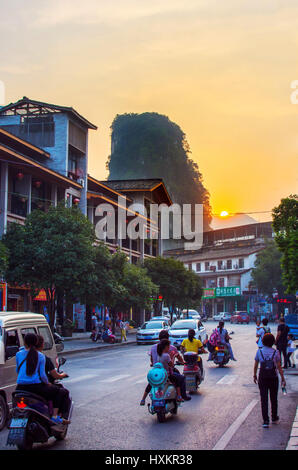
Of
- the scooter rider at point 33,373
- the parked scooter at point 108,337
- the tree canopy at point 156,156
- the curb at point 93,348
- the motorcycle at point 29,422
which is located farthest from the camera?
the tree canopy at point 156,156

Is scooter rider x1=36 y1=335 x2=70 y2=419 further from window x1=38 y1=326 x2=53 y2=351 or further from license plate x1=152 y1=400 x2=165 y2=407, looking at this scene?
window x1=38 y1=326 x2=53 y2=351

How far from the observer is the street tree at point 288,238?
1348 inches

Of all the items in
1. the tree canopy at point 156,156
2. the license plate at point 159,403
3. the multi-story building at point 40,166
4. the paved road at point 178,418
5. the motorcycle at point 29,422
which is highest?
the tree canopy at point 156,156

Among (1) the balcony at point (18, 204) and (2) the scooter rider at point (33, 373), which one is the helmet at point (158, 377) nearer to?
(2) the scooter rider at point (33, 373)

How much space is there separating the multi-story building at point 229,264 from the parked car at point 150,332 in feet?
194

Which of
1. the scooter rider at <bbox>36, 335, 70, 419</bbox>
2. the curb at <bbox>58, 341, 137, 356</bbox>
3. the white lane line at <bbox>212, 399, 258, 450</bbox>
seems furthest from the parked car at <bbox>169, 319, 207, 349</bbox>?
the scooter rider at <bbox>36, 335, 70, 419</bbox>

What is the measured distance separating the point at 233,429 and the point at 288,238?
2694 centimetres

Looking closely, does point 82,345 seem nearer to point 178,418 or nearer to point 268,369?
point 178,418

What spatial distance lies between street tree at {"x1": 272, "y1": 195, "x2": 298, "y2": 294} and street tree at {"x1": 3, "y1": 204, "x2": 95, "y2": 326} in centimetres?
1152

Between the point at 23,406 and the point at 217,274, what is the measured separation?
95.9 m

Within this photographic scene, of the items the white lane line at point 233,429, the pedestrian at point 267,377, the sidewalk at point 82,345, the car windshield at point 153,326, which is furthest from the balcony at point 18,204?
the pedestrian at point 267,377

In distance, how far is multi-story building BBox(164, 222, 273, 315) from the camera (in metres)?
98.9

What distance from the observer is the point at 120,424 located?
1027 centimetres

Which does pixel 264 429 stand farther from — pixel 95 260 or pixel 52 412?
pixel 95 260
